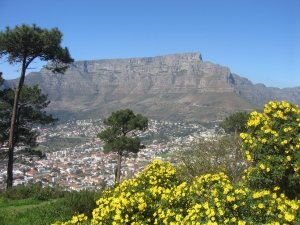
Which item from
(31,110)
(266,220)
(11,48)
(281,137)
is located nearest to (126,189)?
(266,220)

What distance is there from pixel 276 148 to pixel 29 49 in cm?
1593

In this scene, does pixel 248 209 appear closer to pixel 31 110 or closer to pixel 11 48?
pixel 11 48

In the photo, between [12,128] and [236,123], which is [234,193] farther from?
[236,123]

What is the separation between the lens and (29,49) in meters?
22.5

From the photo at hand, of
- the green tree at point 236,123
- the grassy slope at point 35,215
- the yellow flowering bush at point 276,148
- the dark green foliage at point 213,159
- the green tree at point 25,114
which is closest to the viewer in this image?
the yellow flowering bush at point 276,148

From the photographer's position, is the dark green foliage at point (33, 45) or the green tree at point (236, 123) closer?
the dark green foliage at point (33, 45)

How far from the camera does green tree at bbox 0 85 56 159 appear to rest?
27891mm

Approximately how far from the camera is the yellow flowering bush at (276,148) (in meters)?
10.5

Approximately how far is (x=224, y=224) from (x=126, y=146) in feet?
99.4

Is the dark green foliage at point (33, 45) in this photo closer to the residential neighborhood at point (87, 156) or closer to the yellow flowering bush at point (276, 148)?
the yellow flowering bush at point (276, 148)

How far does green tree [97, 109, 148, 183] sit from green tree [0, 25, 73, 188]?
1461cm

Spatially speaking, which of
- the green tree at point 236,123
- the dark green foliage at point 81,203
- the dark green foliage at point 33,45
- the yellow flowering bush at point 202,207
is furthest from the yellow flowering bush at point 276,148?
the green tree at point 236,123

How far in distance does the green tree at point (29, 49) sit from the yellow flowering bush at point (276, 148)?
14312mm

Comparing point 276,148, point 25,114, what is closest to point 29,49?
point 25,114
